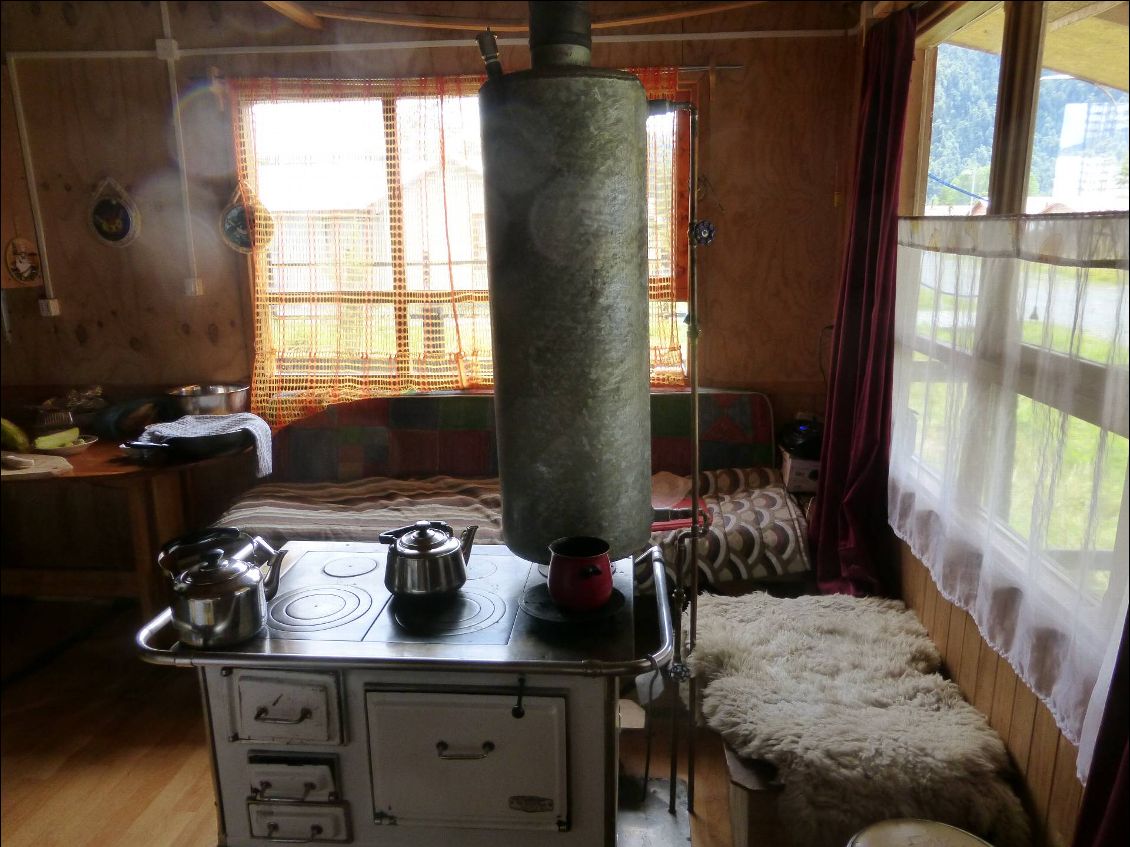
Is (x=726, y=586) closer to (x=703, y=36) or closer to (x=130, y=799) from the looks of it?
(x=130, y=799)

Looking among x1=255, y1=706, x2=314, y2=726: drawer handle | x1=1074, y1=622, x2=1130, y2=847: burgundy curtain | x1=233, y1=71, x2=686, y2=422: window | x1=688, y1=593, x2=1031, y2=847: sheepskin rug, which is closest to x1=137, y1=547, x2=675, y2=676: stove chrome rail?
x1=255, y1=706, x2=314, y2=726: drawer handle

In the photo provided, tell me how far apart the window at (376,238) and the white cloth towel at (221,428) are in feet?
1.00

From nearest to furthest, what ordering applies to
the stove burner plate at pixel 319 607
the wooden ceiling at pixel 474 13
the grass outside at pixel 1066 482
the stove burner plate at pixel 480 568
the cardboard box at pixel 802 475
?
the grass outside at pixel 1066 482
the stove burner plate at pixel 319 607
the stove burner plate at pixel 480 568
the wooden ceiling at pixel 474 13
the cardboard box at pixel 802 475

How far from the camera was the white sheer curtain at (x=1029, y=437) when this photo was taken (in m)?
1.45

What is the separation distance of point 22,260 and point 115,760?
218 cm

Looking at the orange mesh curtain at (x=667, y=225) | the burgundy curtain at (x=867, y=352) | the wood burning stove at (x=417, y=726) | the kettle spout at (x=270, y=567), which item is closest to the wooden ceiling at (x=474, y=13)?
the orange mesh curtain at (x=667, y=225)

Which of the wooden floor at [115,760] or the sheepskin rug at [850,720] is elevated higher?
the sheepskin rug at [850,720]

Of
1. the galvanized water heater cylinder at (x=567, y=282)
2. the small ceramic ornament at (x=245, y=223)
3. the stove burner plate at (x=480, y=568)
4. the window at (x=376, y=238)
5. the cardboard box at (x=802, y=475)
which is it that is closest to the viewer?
the galvanized water heater cylinder at (x=567, y=282)

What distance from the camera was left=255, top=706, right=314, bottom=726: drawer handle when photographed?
1569 mm

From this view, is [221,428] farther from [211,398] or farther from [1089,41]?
[1089,41]

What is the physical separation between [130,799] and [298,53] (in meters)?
2.81

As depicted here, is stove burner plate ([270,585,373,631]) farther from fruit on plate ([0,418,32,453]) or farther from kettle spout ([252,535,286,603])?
fruit on plate ([0,418,32,453])

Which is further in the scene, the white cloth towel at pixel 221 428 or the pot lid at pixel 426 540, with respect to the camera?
the white cloth towel at pixel 221 428

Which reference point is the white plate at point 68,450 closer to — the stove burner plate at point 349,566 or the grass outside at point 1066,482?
the stove burner plate at point 349,566
